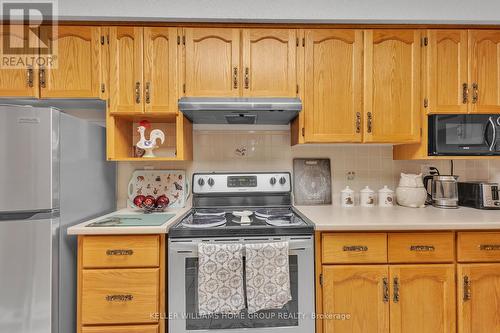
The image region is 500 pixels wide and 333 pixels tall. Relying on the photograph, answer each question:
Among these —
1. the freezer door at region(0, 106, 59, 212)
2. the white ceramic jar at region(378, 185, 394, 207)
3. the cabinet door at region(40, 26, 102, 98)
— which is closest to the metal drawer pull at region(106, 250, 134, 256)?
the freezer door at region(0, 106, 59, 212)

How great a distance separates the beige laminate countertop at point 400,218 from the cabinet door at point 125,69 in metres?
1.37

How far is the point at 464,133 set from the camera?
1819mm

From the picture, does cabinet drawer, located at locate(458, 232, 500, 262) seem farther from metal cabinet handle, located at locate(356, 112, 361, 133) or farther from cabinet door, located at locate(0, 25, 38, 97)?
cabinet door, located at locate(0, 25, 38, 97)

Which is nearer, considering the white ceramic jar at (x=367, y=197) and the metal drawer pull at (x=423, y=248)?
the metal drawer pull at (x=423, y=248)

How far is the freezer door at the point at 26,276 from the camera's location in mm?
1364

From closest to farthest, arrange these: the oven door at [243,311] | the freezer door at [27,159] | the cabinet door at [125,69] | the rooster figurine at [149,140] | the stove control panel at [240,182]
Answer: the freezer door at [27,159], the oven door at [243,311], the cabinet door at [125,69], the rooster figurine at [149,140], the stove control panel at [240,182]

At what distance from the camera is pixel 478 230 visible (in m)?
1.53

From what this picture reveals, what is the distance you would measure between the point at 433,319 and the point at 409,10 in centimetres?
194

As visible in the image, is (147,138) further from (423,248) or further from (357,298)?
(423,248)

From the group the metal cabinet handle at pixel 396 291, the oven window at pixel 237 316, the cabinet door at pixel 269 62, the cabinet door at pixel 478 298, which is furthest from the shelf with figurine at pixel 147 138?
the cabinet door at pixel 478 298

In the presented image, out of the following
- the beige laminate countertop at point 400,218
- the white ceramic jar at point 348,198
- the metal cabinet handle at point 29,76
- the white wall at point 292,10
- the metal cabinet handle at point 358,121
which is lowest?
the beige laminate countertop at point 400,218

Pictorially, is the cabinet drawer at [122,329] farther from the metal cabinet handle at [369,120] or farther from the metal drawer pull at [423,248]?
the metal cabinet handle at [369,120]

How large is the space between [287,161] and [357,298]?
1065 mm

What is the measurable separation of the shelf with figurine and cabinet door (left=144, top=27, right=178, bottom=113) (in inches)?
5.7
